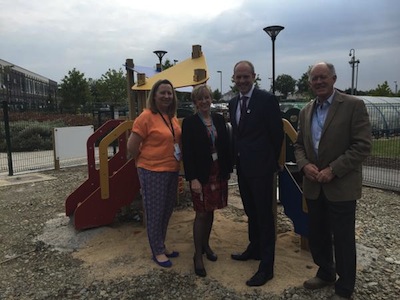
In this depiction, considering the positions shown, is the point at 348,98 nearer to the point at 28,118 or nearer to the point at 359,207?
the point at 359,207

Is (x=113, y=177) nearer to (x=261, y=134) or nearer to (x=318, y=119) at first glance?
(x=261, y=134)

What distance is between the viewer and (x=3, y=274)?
140 inches

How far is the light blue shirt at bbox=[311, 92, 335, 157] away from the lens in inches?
106

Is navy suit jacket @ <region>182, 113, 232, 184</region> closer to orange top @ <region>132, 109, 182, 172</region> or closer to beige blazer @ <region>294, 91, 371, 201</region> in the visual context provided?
orange top @ <region>132, 109, 182, 172</region>

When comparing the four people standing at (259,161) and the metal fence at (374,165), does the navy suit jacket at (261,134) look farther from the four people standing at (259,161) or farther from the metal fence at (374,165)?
the metal fence at (374,165)

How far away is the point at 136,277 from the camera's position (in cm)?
333

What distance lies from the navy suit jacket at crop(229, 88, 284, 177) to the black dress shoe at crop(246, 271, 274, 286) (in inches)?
33.6

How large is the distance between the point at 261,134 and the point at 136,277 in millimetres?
1685

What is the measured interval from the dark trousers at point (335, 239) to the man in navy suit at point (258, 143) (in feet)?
1.21

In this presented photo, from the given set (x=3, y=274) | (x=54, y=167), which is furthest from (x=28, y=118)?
(x=3, y=274)

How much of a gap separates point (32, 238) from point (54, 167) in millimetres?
5023

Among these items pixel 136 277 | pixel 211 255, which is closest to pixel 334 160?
pixel 211 255

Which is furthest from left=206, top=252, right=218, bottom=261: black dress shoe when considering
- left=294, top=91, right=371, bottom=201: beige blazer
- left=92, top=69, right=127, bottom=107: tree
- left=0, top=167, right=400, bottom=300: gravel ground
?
left=92, top=69, right=127, bottom=107: tree

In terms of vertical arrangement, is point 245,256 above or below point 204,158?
below
